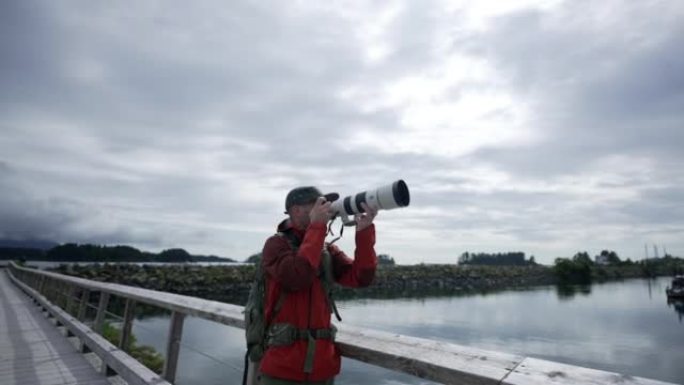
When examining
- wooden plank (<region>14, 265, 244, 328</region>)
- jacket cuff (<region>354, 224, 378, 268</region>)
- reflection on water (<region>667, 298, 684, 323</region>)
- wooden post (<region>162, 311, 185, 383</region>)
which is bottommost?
reflection on water (<region>667, 298, 684, 323</region>)

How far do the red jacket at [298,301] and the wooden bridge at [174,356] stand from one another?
13cm

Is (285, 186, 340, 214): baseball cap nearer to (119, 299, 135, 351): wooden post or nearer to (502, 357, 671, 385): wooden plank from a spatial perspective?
(502, 357, 671, 385): wooden plank

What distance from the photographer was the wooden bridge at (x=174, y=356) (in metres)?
1.35

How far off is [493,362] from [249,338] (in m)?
1.15

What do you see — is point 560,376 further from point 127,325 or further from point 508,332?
point 508,332

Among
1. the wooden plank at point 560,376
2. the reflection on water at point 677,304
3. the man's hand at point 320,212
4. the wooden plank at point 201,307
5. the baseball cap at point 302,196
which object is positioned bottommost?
the reflection on water at point 677,304

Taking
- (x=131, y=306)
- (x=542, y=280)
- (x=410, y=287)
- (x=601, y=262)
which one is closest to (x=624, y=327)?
(x=410, y=287)

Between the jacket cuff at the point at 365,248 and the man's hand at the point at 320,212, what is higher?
the man's hand at the point at 320,212

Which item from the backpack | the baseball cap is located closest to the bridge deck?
the backpack

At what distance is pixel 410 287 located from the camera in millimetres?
65688

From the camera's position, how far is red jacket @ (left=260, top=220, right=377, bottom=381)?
1923 mm

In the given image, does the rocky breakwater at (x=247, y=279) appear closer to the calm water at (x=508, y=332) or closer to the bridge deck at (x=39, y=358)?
the calm water at (x=508, y=332)

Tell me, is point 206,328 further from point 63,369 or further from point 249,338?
point 249,338

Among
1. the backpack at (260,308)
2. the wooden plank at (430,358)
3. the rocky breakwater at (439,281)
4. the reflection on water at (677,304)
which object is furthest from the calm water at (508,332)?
the wooden plank at (430,358)
